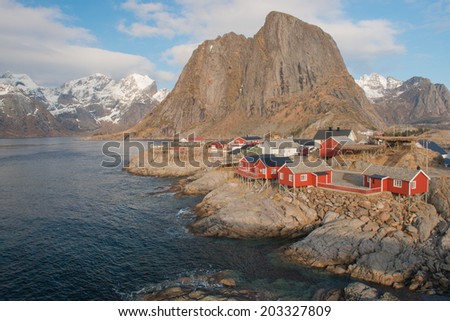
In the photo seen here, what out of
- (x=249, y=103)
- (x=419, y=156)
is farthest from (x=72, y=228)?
(x=249, y=103)

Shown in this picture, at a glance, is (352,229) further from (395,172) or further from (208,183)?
(208,183)

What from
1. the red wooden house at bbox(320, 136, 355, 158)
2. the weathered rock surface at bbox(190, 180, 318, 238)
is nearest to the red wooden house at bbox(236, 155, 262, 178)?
the weathered rock surface at bbox(190, 180, 318, 238)

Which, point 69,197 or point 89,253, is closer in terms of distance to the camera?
point 89,253

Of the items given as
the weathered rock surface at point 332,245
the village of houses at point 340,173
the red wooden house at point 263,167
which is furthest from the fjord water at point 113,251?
the village of houses at point 340,173

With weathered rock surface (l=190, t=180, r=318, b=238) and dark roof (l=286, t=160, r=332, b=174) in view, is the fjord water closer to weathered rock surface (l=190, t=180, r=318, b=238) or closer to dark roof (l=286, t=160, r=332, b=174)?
weathered rock surface (l=190, t=180, r=318, b=238)

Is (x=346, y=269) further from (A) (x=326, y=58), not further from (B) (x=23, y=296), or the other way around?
(A) (x=326, y=58)
